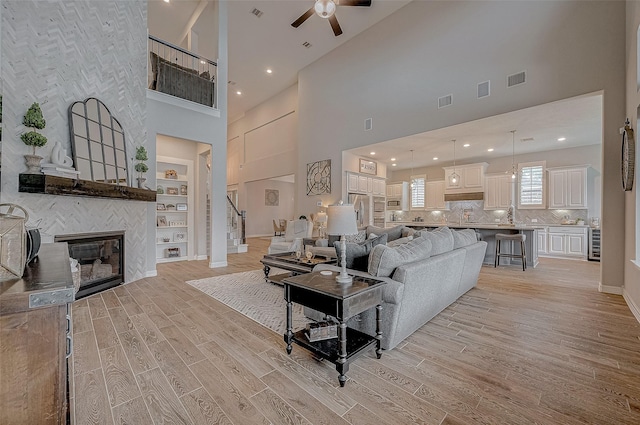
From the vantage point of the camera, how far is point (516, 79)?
4.78 m

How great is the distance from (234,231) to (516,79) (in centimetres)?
754

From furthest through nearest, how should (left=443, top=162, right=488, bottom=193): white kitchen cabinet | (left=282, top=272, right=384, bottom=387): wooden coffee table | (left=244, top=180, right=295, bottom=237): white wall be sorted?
(left=244, top=180, right=295, bottom=237): white wall
(left=443, top=162, right=488, bottom=193): white kitchen cabinet
(left=282, top=272, right=384, bottom=387): wooden coffee table

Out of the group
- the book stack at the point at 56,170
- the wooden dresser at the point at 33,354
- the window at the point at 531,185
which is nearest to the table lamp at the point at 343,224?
the wooden dresser at the point at 33,354

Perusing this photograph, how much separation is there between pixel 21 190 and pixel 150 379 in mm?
2877

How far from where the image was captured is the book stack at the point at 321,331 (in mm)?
2204

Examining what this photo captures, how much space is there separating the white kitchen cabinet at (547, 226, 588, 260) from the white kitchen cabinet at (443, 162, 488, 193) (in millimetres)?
2198

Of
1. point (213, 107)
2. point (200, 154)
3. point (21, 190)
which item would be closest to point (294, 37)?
point (213, 107)

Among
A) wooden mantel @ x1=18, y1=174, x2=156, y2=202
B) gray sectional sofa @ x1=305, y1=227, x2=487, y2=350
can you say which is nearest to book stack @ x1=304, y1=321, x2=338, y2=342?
gray sectional sofa @ x1=305, y1=227, x2=487, y2=350

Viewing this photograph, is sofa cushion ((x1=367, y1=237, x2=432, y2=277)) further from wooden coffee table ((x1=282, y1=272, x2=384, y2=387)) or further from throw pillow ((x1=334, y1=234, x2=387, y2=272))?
throw pillow ((x1=334, y1=234, x2=387, y2=272))

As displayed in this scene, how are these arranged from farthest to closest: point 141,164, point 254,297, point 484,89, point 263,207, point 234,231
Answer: point 263,207
point 234,231
point 484,89
point 141,164
point 254,297

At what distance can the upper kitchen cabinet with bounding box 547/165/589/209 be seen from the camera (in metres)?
7.16

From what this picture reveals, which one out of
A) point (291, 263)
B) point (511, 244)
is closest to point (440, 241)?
point (291, 263)

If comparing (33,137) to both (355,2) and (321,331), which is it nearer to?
(321,331)

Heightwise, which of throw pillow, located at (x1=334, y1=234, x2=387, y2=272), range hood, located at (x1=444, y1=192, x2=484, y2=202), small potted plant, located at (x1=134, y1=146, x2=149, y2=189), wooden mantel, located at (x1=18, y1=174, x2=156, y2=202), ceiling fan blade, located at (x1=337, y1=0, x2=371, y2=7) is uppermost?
ceiling fan blade, located at (x1=337, y1=0, x2=371, y2=7)
